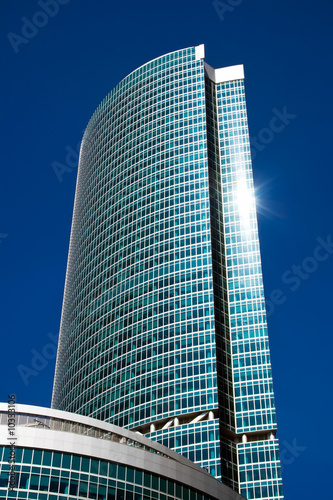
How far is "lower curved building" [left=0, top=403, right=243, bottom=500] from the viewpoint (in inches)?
2704

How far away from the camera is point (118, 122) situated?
182 meters

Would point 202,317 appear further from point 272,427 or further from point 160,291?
point 272,427

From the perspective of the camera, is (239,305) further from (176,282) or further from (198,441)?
(198,441)

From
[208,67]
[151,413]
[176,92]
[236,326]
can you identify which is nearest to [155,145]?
[176,92]

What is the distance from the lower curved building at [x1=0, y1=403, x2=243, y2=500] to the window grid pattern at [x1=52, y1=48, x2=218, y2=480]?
4868cm

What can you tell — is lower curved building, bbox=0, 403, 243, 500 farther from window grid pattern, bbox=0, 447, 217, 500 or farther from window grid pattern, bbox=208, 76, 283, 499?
window grid pattern, bbox=208, 76, 283, 499

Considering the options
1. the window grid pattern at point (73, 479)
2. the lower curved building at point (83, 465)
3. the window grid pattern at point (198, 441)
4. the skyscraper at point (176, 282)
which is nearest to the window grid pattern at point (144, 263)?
the skyscraper at point (176, 282)

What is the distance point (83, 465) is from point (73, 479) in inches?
65.5

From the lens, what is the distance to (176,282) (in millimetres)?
142000

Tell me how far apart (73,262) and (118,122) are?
3635 cm

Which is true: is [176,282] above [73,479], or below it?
above

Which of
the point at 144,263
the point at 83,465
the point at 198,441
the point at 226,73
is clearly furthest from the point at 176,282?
the point at 83,465

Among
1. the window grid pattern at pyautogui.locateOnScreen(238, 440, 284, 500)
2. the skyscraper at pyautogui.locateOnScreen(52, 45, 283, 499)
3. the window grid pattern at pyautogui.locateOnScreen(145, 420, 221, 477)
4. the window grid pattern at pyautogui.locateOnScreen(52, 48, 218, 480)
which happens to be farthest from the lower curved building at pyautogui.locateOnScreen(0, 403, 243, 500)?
the window grid pattern at pyautogui.locateOnScreen(52, 48, 218, 480)

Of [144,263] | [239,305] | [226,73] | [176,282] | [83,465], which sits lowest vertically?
[83,465]
